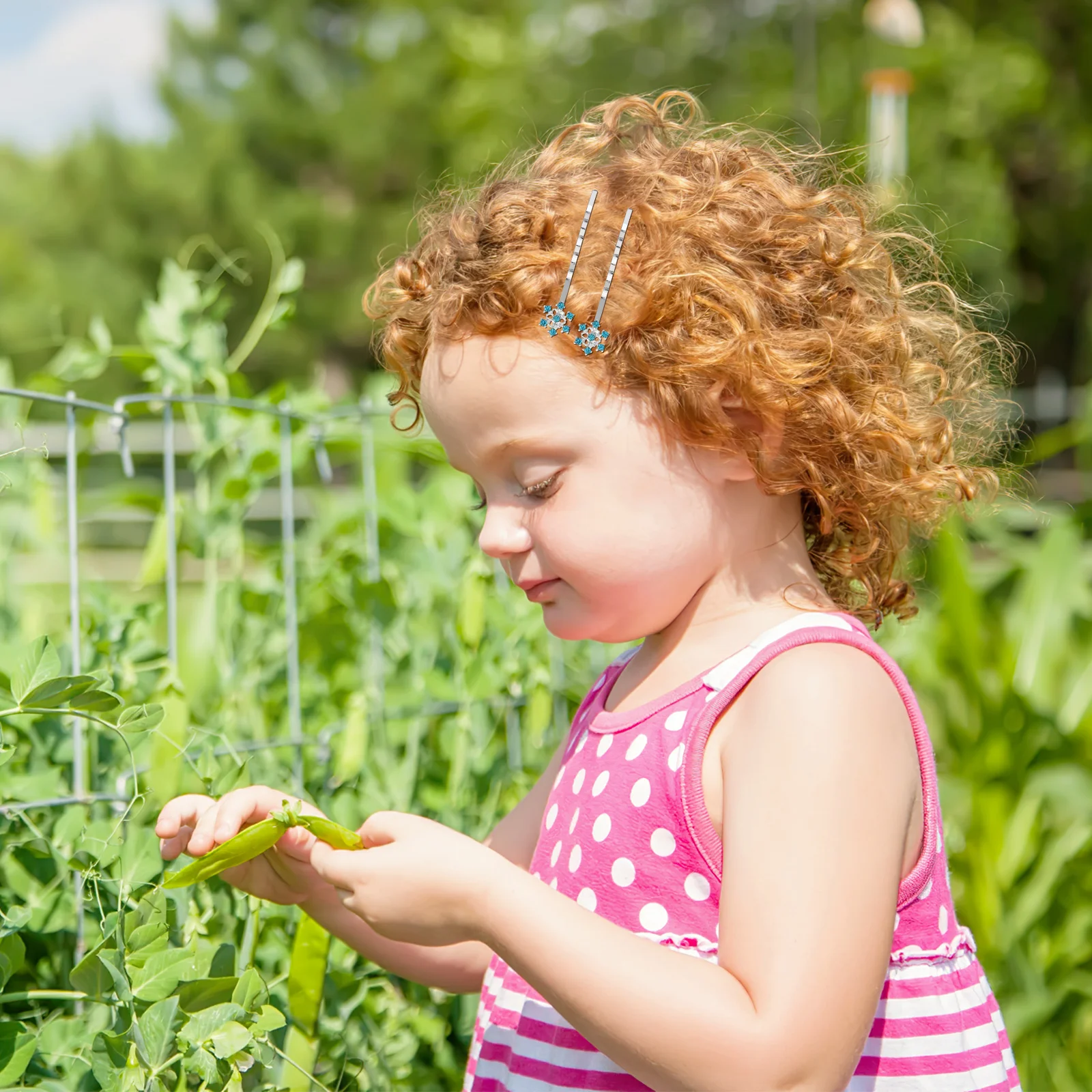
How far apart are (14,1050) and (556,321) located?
0.62 meters

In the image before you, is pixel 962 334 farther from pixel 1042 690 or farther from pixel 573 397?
pixel 1042 690

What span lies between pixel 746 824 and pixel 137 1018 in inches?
16.2

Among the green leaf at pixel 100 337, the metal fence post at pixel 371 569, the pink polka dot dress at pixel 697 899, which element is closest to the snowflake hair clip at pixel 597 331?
the pink polka dot dress at pixel 697 899

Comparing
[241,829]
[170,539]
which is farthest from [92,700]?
[170,539]

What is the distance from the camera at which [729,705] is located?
88 centimetres

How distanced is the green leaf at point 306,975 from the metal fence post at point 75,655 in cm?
17

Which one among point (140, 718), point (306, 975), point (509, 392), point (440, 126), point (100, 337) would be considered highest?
point (440, 126)

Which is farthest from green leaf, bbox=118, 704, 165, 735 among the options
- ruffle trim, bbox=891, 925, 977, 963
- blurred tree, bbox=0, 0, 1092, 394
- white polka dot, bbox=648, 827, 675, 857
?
blurred tree, bbox=0, 0, 1092, 394

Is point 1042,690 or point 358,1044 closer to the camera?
point 358,1044

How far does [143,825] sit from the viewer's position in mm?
1173

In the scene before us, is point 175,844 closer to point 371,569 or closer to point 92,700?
point 92,700

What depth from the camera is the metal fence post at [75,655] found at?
3.48 ft

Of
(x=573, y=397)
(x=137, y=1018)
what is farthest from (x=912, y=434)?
(x=137, y=1018)

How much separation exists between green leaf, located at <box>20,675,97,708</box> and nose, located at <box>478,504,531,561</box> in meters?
0.29
